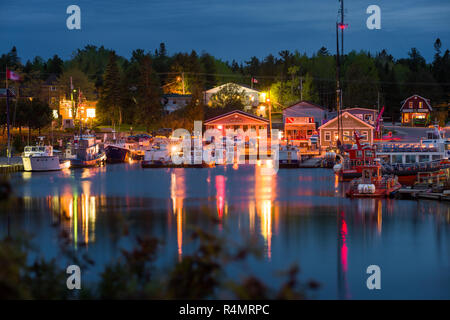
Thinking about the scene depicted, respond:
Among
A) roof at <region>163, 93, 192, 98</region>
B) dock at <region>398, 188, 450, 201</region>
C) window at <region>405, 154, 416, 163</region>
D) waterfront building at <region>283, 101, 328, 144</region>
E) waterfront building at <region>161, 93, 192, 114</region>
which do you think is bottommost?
dock at <region>398, 188, 450, 201</region>

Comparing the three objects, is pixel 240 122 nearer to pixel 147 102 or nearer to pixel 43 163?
pixel 147 102

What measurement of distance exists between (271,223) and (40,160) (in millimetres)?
34477

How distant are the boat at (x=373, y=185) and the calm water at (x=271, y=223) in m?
0.76

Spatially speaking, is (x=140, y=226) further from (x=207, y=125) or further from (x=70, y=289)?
(x=207, y=125)

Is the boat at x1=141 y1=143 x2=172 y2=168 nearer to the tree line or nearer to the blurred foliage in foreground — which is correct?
the tree line

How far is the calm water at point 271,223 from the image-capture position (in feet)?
71.6

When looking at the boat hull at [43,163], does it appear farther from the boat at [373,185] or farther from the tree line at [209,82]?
the boat at [373,185]

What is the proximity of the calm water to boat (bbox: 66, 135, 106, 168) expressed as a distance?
9.54 meters

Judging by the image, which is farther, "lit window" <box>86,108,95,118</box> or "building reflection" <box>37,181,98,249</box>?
"lit window" <box>86,108,95,118</box>

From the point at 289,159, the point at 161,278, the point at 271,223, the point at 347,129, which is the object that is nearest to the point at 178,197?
the point at 271,223

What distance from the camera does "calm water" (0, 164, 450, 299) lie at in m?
21.8

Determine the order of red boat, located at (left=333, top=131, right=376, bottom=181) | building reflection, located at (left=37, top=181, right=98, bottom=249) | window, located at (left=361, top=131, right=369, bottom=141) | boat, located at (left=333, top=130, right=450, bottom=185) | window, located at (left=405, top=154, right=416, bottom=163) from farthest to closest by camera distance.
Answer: window, located at (left=361, top=131, right=369, bottom=141)
window, located at (left=405, top=154, right=416, bottom=163)
red boat, located at (left=333, top=131, right=376, bottom=181)
boat, located at (left=333, top=130, right=450, bottom=185)
building reflection, located at (left=37, top=181, right=98, bottom=249)

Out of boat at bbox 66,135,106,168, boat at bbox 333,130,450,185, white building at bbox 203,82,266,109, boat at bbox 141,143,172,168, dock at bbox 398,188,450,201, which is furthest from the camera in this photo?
white building at bbox 203,82,266,109

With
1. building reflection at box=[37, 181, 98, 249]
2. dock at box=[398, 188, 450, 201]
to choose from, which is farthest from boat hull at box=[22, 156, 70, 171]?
dock at box=[398, 188, 450, 201]
